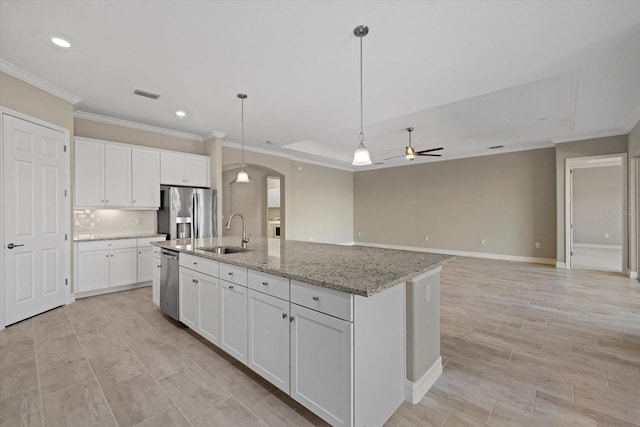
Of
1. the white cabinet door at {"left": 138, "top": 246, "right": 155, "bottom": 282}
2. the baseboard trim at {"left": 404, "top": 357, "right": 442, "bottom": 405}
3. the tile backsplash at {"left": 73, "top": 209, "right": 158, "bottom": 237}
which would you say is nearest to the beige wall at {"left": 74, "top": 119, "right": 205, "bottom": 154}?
the tile backsplash at {"left": 73, "top": 209, "right": 158, "bottom": 237}

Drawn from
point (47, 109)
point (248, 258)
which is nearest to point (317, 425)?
point (248, 258)

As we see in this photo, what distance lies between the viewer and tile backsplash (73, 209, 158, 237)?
4.44 m

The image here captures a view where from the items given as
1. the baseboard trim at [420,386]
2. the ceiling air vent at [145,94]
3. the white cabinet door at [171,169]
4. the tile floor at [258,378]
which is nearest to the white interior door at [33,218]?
the tile floor at [258,378]

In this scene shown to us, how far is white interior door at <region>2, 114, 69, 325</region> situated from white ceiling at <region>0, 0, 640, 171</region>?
2.45 feet

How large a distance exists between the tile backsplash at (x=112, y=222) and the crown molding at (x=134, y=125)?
142 cm

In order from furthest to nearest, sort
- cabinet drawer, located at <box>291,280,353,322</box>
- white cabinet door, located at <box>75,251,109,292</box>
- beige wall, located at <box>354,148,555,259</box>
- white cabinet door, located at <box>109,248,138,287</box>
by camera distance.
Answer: beige wall, located at <box>354,148,555,259</box> < white cabinet door, located at <box>109,248,138,287</box> < white cabinet door, located at <box>75,251,109,292</box> < cabinet drawer, located at <box>291,280,353,322</box>

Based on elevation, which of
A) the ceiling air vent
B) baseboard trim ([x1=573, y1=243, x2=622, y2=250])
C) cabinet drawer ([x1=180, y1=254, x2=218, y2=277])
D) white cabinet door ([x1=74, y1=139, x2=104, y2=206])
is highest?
the ceiling air vent

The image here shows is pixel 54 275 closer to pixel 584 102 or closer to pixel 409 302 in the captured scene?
pixel 409 302

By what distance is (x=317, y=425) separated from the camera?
170 cm

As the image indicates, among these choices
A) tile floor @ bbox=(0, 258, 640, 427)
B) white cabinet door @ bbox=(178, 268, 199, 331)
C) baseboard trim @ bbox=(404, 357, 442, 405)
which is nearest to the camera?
tile floor @ bbox=(0, 258, 640, 427)

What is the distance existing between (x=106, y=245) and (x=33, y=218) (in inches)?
39.7

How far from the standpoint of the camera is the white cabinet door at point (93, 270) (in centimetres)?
402

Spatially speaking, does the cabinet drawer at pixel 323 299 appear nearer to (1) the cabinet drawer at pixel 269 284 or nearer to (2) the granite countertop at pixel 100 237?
(1) the cabinet drawer at pixel 269 284

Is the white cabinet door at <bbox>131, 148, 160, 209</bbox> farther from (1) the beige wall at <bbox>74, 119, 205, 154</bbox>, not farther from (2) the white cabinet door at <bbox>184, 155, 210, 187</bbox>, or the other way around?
(2) the white cabinet door at <bbox>184, 155, 210, 187</bbox>
